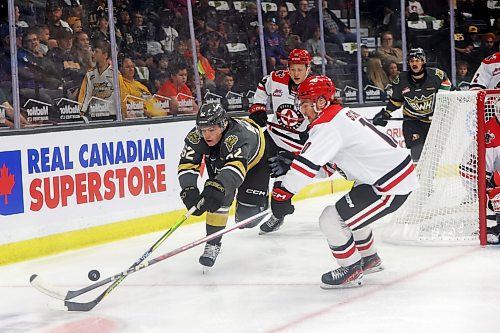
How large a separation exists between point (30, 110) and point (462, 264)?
2526 millimetres

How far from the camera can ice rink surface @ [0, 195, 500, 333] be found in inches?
131

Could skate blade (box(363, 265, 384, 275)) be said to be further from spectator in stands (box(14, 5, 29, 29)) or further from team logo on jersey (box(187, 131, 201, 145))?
spectator in stands (box(14, 5, 29, 29))

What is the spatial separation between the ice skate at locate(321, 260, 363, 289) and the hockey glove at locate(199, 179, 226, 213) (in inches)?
22.2

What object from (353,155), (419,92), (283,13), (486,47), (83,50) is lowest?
(353,155)

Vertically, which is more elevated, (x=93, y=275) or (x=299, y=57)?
(x=299, y=57)

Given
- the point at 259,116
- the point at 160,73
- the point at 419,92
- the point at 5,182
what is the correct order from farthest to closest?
the point at 160,73 < the point at 419,92 < the point at 259,116 < the point at 5,182

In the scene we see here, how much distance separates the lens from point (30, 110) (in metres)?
5.13

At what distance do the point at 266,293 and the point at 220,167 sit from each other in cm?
71

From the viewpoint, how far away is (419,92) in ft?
19.8

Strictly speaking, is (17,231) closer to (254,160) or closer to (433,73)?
(254,160)

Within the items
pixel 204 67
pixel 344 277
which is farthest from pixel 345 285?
pixel 204 67

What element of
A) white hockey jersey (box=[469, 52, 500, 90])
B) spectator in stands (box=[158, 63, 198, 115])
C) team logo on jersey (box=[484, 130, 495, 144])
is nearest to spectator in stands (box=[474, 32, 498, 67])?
white hockey jersey (box=[469, 52, 500, 90])

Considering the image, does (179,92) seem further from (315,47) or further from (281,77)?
(315,47)

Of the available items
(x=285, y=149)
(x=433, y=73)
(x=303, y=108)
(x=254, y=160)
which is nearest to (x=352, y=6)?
(x=433, y=73)
